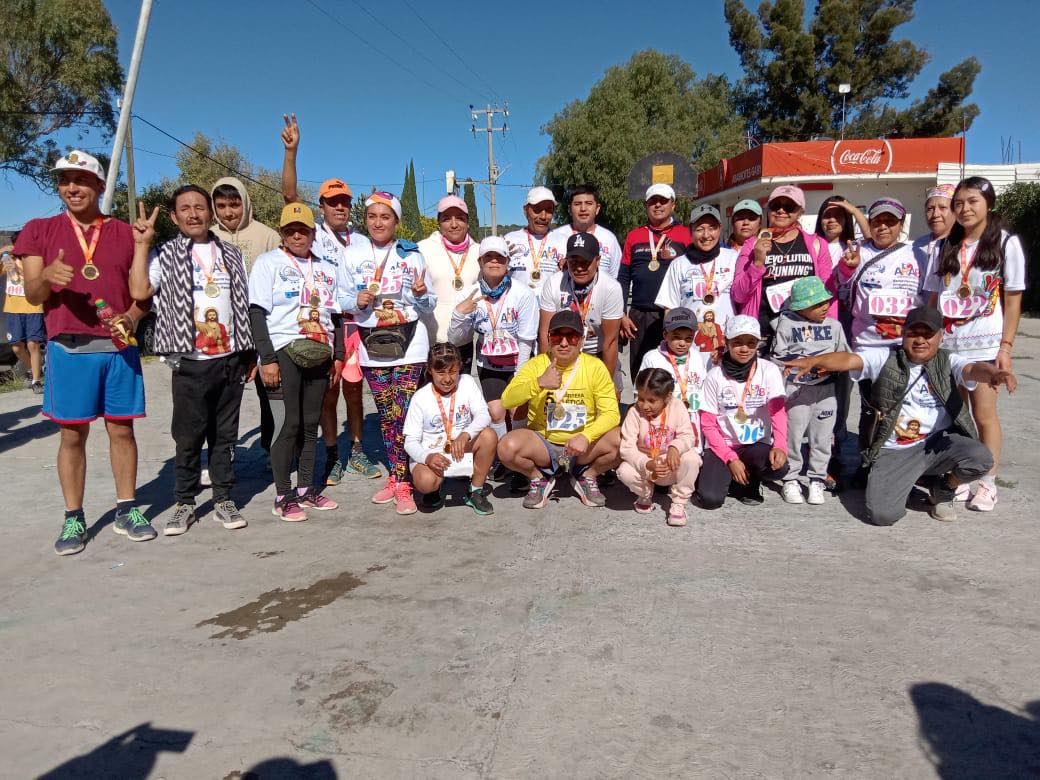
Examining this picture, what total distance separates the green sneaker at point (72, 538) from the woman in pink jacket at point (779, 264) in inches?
183

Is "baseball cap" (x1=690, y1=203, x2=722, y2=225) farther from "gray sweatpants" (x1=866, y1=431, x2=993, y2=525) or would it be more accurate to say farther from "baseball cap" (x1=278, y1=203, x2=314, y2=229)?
"baseball cap" (x1=278, y1=203, x2=314, y2=229)

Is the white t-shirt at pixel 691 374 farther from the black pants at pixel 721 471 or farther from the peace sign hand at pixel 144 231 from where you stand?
the peace sign hand at pixel 144 231

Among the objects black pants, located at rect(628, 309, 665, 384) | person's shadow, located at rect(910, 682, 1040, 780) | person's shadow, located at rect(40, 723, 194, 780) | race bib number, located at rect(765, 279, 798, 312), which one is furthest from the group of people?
person's shadow, located at rect(40, 723, 194, 780)

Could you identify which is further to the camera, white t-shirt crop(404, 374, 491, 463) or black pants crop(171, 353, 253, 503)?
white t-shirt crop(404, 374, 491, 463)

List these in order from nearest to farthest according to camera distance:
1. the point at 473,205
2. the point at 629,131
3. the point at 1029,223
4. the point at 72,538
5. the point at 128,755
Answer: the point at 128,755 < the point at 72,538 < the point at 1029,223 < the point at 629,131 < the point at 473,205

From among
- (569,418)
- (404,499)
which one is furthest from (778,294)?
(404,499)

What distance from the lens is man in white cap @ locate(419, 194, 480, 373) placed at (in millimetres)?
5191

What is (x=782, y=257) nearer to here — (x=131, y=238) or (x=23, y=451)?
(x=131, y=238)

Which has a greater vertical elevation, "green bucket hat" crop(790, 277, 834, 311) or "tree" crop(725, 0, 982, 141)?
"tree" crop(725, 0, 982, 141)

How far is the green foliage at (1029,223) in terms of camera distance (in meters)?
17.9

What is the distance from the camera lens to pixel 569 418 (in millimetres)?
4836

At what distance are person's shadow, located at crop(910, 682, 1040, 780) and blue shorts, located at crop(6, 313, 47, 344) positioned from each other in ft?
35.8

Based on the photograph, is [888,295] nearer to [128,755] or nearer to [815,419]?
[815,419]

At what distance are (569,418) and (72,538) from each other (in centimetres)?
323
